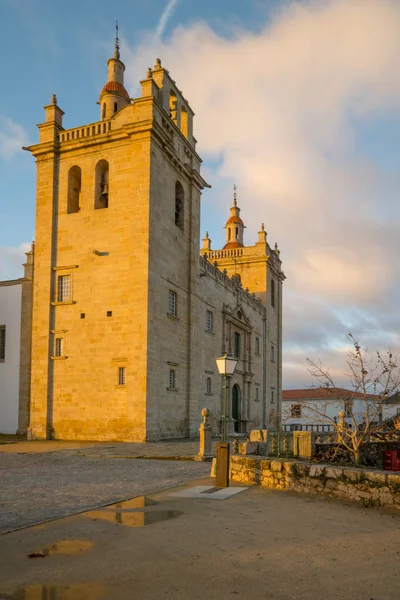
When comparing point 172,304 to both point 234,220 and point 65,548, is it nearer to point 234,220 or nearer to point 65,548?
point 65,548

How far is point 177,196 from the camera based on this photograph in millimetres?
27453

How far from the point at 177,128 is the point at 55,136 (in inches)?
230

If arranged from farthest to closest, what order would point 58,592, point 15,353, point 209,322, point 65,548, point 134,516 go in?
point 209,322, point 15,353, point 134,516, point 65,548, point 58,592

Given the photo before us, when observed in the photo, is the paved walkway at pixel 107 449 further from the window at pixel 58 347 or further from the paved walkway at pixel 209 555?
the paved walkway at pixel 209 555

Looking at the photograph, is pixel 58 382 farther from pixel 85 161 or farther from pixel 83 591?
pixel 83 591

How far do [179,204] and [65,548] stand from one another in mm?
22789

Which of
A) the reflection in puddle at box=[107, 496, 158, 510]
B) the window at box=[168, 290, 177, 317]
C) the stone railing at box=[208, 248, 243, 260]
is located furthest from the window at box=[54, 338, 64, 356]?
the stone railing at box=[208, 248, 243, 260]

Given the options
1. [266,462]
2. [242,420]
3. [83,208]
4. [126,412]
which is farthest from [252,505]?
[242,420]

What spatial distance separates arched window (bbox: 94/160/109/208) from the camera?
81.7ft

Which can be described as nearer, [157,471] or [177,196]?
[157,471]

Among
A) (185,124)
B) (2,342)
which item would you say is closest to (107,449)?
(2,342)

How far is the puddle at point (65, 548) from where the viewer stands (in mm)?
5781

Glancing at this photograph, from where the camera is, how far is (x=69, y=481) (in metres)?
11.4

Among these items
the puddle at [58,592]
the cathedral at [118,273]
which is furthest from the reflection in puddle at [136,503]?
the cathedral at [118,273]
